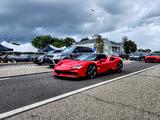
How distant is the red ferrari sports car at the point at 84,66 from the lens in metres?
7.66

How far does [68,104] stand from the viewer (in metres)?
4.22

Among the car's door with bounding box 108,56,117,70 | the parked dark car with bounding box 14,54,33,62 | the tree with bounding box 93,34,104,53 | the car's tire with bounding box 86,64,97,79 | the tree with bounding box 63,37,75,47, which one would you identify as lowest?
the car's tire with bounding box 86,64,97,79

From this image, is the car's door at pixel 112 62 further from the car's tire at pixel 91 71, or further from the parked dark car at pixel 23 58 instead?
the parked dark car at pixel 23 58

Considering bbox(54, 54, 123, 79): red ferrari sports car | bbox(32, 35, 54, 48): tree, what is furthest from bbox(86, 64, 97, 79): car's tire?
bbox(32, 35, 54, 48): tree

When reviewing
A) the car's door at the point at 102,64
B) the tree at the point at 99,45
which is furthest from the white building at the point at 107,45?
the car's door at the point at 102,64

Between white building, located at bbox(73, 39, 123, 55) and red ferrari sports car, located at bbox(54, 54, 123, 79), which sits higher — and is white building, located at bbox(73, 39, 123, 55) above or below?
above

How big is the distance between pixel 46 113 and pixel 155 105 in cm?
252

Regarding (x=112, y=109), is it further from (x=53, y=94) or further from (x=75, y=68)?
(x=75, y=68)

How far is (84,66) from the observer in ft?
25.9

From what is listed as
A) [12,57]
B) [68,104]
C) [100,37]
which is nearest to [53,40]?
[100,37]

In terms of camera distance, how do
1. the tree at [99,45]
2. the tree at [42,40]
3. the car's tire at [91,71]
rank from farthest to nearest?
the tree at [42,40], the tree at [99,45], the car's tire at [91,71]

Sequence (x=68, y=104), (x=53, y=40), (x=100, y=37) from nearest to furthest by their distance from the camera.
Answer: (x=68, y=104), (x=100, y=37), (x=53, y=40)

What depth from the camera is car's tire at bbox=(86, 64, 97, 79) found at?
8.14 m

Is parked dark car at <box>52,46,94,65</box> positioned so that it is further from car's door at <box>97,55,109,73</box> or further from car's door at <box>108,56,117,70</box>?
car's door at <box>97,55,109,73</box>
